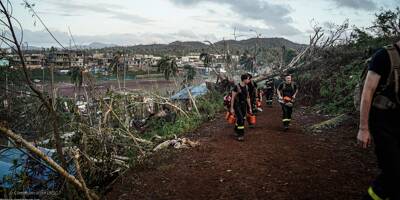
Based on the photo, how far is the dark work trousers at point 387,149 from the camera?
265 cm

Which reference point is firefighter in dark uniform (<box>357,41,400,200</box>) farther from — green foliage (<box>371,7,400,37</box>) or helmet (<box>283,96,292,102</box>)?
green foliage (<box>371,7,400,37</box>)

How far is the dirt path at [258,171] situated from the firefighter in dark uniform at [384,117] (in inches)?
92.4

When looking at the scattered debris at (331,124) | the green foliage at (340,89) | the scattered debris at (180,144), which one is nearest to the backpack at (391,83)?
the scattered debris at (180,144)

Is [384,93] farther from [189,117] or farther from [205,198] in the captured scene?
[189,117]

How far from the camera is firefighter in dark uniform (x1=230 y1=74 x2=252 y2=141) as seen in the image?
8.77 meters

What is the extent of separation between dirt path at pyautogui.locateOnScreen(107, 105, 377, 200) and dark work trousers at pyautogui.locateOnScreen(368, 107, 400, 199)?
2.33m

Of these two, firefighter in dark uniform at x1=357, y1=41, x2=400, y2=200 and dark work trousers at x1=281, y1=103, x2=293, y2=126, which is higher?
firefighter in dark uniform at x1=357, y1=41, x2=400, y2=200

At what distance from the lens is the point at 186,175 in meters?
6.66

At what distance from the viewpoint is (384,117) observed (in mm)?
2816

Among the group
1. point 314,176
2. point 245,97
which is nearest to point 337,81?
point 245,97

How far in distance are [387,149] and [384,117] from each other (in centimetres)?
27

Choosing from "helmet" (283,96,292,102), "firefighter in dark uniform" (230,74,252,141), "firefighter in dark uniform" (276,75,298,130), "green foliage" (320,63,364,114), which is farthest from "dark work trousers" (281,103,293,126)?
"green foliage" (320,63,364,114)

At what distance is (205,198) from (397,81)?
3.53 meters

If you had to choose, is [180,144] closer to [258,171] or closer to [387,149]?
[258,171]
